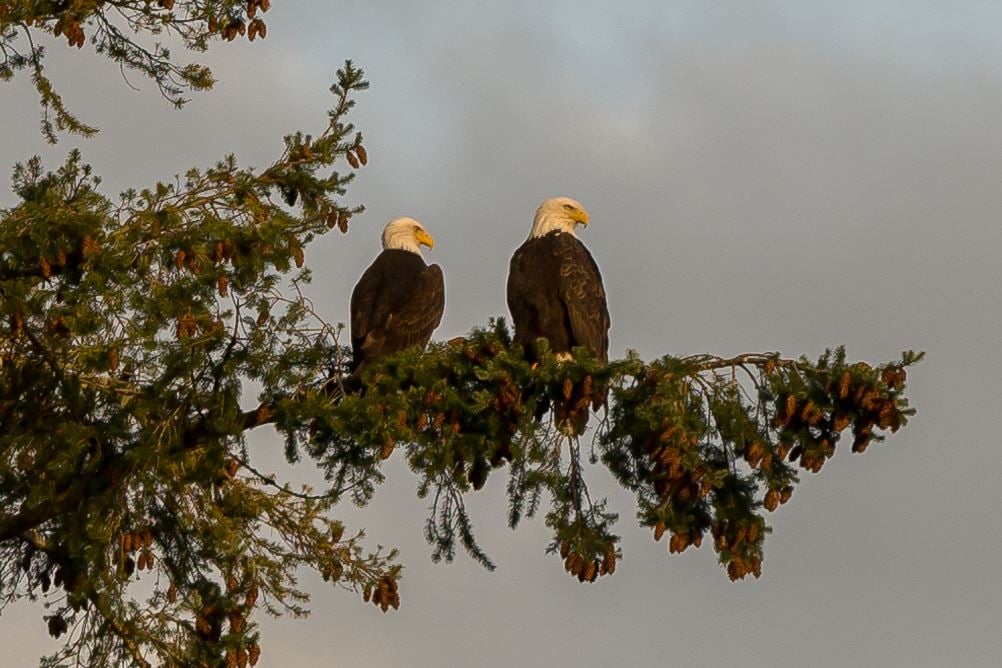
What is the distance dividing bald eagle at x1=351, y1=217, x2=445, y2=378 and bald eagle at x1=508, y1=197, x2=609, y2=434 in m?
0.75

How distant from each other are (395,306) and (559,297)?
1356 millimetres

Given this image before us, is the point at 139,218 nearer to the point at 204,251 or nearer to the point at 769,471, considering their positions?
the point at 204,251

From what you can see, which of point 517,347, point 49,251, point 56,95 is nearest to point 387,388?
point 517,347

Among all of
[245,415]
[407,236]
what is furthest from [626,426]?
[407,236]

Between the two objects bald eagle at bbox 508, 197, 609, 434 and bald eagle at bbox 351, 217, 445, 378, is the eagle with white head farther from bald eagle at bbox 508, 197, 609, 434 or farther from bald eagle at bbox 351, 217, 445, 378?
bald eagle at bbox 351, 217, 445, 378

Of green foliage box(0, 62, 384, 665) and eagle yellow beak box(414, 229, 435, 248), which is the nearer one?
green foliage box(0, 62, 384, 665)

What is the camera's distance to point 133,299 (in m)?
7.42

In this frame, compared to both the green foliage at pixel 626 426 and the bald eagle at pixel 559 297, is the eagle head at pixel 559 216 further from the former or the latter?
the green foliage at pixel 626 426

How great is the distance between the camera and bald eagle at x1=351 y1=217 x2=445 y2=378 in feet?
34.3

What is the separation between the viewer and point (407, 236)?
12.2 m

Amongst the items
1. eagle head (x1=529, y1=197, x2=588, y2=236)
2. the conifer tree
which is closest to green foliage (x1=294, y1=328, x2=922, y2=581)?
the conifer tree

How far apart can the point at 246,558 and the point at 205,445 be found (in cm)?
95

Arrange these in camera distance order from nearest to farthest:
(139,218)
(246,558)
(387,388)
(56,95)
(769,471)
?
(769,471) → (387,388) → (139,218) → (246,558) → (56,95)

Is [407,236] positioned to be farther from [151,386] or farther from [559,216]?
[151,386]
